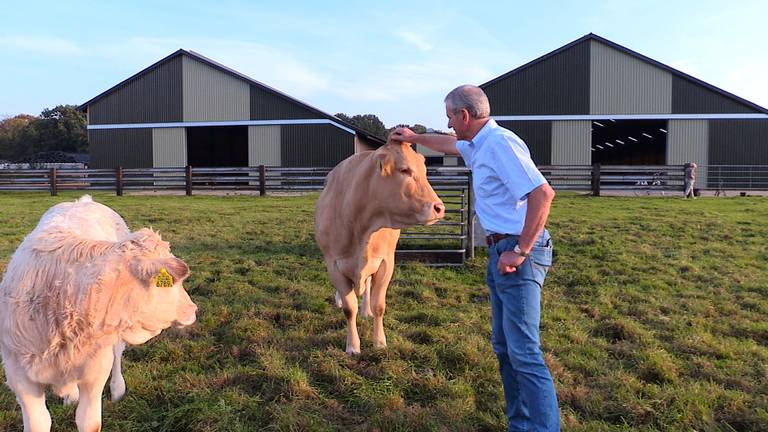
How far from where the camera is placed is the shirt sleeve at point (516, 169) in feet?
8.38

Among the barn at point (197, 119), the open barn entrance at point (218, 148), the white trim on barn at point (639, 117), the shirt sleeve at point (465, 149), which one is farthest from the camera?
the open barn entrance at point (218, 148)

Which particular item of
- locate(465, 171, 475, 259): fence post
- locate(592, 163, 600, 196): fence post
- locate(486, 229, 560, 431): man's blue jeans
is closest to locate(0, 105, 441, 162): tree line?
locate(592, 163, 600, 196): fence post

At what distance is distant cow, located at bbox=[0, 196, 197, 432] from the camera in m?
2.57

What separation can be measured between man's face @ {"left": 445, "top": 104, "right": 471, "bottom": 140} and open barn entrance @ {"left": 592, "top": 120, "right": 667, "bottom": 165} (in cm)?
2679

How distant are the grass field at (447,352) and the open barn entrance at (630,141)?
2116cm

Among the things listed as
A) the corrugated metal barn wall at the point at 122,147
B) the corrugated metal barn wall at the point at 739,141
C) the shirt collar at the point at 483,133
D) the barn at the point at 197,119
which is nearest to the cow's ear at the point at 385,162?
the shirt collar at the point at 483,133

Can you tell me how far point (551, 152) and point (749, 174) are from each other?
29.7ft

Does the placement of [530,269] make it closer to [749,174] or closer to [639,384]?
Answer: [639,384]

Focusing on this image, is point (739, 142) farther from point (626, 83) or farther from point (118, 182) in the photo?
point (118, 182)

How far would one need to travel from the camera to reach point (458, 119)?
2.87 m

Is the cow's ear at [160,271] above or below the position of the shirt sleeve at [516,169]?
below

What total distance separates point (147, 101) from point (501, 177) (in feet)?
95.3

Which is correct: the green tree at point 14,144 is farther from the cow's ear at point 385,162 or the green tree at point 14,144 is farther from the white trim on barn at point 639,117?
the cow's ear at point 385,162

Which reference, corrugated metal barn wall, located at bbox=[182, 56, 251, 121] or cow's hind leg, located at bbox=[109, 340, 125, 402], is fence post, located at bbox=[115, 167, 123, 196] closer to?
corrugated metal barn wall, located at bbox=[182, 56, 251, 121]
